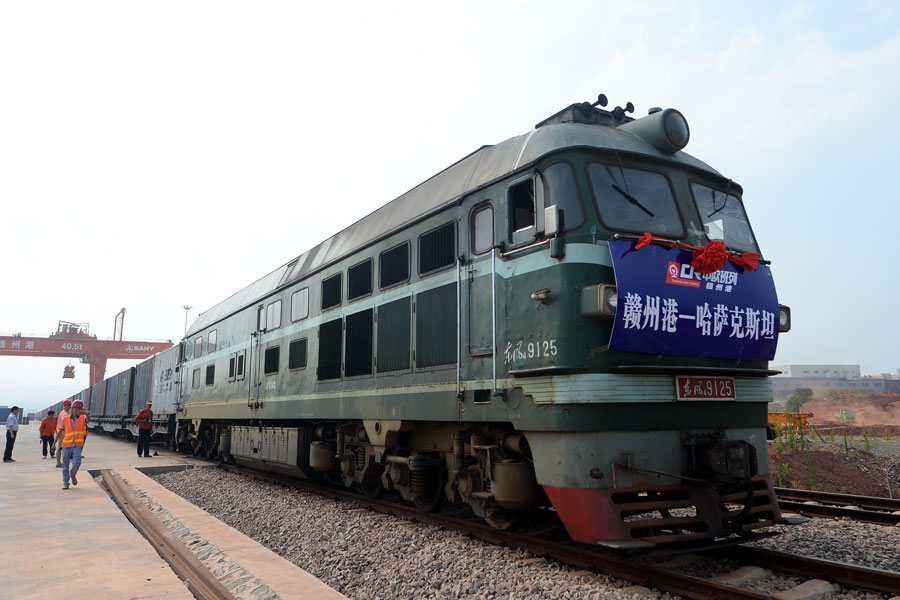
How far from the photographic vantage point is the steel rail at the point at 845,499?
8148 millimetres

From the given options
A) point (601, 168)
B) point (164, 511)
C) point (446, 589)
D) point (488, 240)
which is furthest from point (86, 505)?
point (601, 168)

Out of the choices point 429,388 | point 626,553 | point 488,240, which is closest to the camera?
point 626,553

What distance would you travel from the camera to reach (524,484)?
5773 millimetres

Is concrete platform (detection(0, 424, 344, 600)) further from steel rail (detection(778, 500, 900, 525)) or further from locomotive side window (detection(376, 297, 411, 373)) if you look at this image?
steel rail (detection(778, 500, 900, 525))

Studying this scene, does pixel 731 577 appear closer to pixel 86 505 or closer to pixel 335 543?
pixel 335 543

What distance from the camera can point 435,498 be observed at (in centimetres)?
770

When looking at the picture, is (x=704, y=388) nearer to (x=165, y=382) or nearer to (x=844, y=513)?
(x=844, y=513)

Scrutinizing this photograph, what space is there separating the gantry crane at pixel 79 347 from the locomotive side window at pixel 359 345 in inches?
2128

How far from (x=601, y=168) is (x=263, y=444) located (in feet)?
29.3

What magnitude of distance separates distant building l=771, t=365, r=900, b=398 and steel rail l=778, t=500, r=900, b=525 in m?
83.8

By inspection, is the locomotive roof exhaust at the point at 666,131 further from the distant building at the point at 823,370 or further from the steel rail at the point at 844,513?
the distant building at the point at 823,370

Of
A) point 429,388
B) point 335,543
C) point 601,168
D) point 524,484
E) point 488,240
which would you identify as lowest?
point 335,543

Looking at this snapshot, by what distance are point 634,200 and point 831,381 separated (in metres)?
139

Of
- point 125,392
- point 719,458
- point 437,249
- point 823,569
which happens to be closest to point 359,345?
point 437,249
